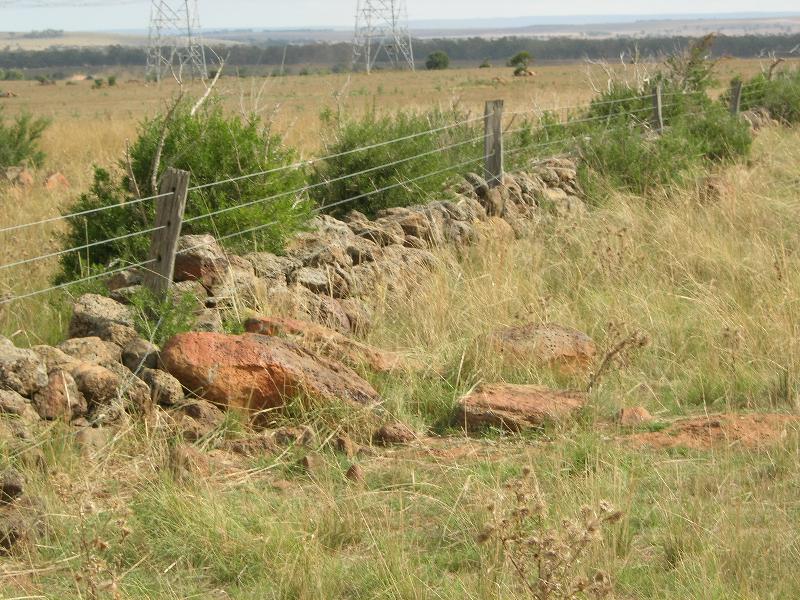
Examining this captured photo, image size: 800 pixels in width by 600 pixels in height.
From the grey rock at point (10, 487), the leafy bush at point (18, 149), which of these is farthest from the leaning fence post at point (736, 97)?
the grey rock at point (10, 487)

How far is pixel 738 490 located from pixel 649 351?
2.47 m

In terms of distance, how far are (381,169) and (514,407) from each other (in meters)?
5.35

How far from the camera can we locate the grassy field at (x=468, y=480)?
435cm

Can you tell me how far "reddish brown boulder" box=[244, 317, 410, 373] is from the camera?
22.6 ft

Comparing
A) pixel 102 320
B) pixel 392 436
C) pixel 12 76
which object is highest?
pixel 102 320

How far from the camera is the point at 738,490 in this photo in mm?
5082

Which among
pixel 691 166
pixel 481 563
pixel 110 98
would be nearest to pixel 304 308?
pixel 481 563

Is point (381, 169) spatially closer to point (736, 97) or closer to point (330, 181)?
point (330, 181)

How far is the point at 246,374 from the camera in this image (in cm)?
623

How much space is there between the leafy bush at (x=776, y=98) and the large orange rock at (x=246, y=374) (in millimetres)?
14707

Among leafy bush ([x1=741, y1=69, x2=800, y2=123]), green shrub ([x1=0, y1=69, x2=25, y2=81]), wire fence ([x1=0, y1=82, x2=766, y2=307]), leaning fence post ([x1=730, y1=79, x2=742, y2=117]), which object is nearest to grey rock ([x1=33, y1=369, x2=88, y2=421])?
wire fence ([x1=0, y1=82, x2=766, y2=307])

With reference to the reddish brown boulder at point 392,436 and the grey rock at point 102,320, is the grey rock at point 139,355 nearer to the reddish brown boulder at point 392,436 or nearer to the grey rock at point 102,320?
the grey rock at point 102,320

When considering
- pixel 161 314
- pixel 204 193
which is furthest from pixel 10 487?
pixel 204 193

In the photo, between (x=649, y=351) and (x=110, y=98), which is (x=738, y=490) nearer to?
(x=649, y=351)
